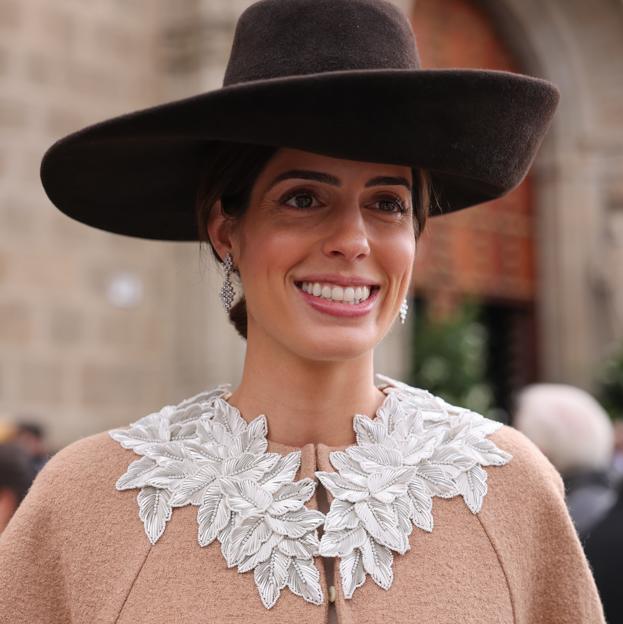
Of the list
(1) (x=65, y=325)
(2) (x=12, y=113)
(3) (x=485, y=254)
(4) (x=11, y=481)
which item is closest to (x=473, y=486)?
(4) (x=11, y=481)

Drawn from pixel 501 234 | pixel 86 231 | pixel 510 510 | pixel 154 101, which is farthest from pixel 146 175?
pixel 501 234

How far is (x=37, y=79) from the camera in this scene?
23.4 ft

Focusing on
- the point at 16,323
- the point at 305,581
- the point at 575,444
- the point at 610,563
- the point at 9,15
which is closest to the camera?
the point at 305,581

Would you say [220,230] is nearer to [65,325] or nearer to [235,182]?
[235,182]

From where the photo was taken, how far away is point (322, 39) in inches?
74.6

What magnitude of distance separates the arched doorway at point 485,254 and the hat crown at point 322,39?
833 centimetres

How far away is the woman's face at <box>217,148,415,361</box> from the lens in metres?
1.91

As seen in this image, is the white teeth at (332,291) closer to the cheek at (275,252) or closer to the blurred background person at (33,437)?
the cheek at (275,252)

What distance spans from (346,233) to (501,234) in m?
9.92

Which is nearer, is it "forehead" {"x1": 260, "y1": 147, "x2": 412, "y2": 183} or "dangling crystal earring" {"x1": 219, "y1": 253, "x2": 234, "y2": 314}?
"forehead" {"x1": 260, "y1": 147, "x2": 412, "y2": 183}

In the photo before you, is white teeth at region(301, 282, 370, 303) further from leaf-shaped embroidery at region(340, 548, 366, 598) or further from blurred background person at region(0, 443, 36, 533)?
blurred background person at region(0, 443, 36, 533)

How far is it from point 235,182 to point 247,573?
0.65 meters

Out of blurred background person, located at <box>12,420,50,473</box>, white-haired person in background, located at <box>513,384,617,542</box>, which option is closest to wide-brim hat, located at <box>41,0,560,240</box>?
white-haired person in background, located at <box>513,384,617,542</box>

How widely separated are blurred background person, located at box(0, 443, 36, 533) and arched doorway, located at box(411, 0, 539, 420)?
692 cm
